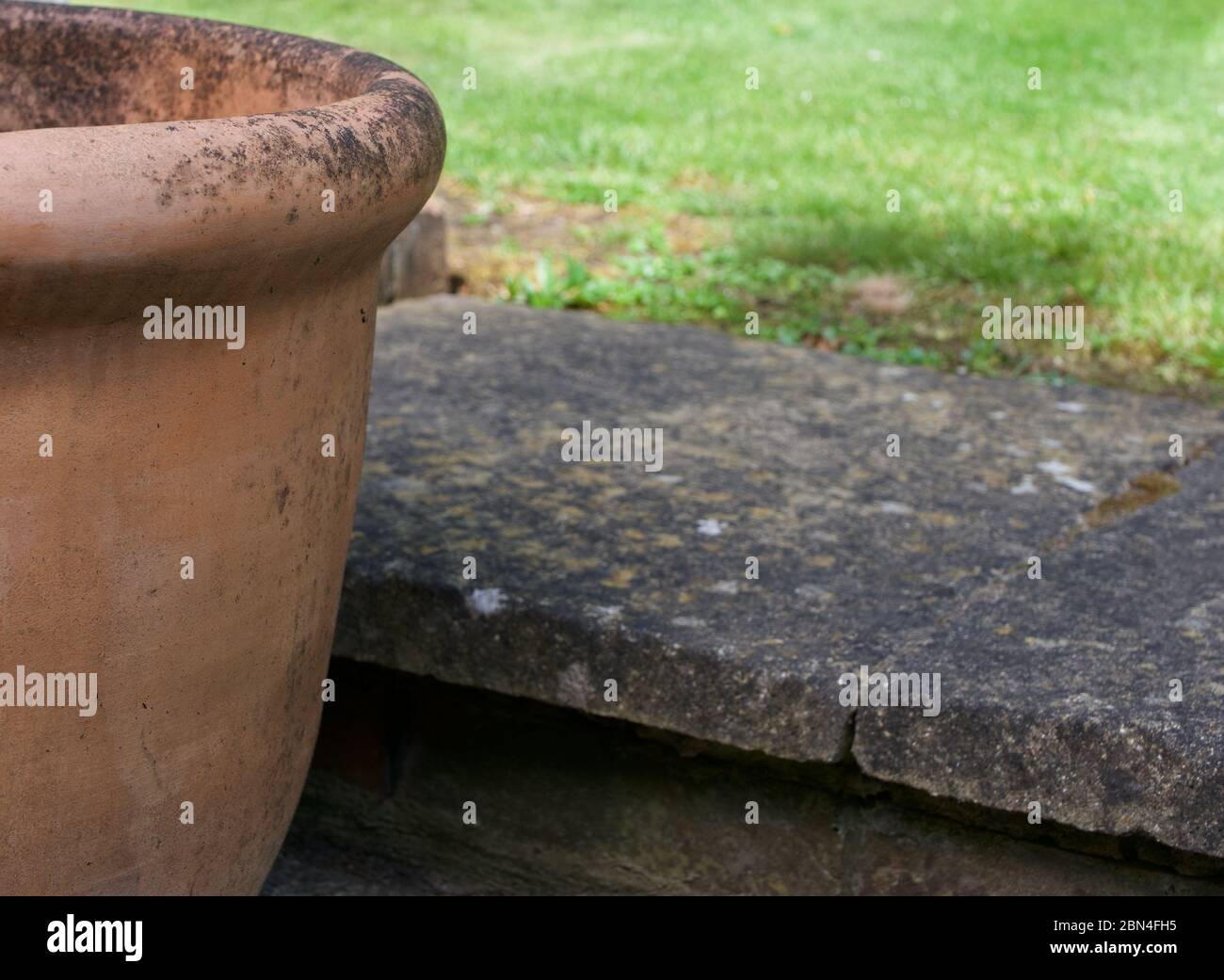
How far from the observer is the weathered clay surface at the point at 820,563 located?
162 centimetres

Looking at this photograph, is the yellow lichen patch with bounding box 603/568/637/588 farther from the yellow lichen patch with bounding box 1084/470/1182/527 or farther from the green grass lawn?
the green grass lawn

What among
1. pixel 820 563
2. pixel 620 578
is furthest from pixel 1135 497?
pixel 620 578

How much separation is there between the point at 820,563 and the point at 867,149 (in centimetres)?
330

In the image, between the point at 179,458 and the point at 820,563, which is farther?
the point at 820,563

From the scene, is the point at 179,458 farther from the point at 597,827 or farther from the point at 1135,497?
the point at 1135,497

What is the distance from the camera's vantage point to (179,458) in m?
1.17

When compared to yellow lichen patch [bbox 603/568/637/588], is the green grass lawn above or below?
above

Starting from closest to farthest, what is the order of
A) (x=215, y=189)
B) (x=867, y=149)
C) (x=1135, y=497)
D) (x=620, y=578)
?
(x=215, y=189), (x=620, y=578), (x=1135, y=497), (x=867, y=149)

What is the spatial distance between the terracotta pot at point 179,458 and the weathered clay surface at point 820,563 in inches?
17.2

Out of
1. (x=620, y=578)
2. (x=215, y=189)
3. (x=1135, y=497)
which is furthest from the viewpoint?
(x=1135, y=497)

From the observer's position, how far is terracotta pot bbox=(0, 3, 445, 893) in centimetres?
106

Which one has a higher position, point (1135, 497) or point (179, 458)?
point (179, 458)

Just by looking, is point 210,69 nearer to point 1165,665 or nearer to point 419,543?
point 419,543

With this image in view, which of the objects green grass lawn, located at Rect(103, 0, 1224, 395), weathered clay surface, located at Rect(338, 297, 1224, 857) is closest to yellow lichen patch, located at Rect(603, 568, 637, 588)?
weathered clay surface, located at Rect(338, 297, 1224, 857)
